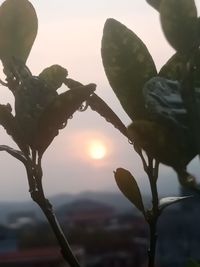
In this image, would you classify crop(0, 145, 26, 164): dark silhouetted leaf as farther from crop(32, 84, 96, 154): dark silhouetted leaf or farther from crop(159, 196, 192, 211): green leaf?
crop(159, 196, 192, 211): green leaf

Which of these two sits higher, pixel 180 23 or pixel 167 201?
pixel 180 23

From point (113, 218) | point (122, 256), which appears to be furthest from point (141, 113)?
point (113, 218)

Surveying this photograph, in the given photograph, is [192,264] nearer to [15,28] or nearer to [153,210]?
[153,210]

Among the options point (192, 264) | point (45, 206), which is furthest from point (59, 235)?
point (192, 264)

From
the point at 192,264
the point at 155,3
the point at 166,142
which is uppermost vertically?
the point at 155,3

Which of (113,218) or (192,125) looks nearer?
(192,125)

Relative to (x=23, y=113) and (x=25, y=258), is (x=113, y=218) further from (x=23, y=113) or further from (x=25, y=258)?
(x=23, y=113)

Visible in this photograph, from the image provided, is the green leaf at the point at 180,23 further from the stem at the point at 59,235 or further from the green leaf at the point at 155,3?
the stem at the point at 59,235
